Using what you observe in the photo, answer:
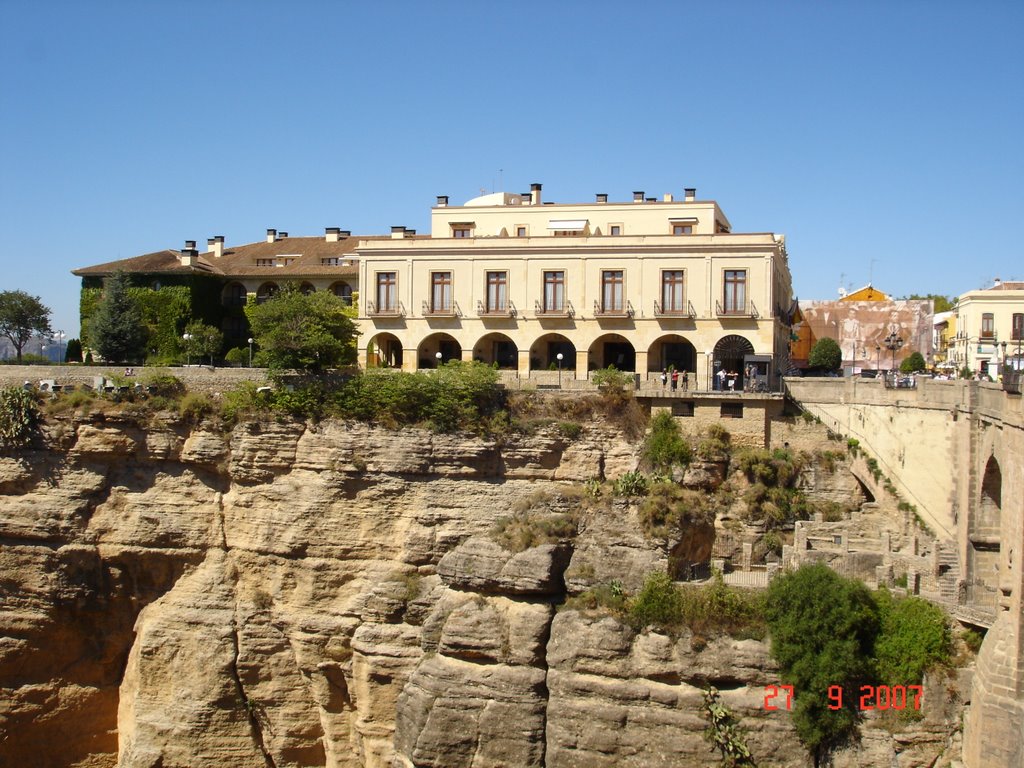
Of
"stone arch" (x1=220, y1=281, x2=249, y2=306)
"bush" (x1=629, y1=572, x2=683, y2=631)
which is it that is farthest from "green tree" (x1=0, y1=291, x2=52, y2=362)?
"bush" (x1=629, y1=572, x2=683, y2=631)

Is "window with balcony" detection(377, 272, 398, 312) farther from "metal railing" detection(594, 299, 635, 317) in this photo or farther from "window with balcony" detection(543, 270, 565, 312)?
"metal railing" detection(594, 299, 635, 317)

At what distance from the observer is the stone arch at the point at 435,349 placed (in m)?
35.5

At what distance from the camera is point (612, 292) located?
33438 millimetres

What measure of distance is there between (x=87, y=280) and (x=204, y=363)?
6.79 m

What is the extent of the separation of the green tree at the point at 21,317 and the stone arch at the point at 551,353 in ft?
77.7

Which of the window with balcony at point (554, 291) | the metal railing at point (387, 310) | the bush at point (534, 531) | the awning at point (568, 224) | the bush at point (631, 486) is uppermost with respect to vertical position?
the awning at point (568, 224)

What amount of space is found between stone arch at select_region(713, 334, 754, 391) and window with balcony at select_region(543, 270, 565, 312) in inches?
210

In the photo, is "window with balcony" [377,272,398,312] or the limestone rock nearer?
the limestone rock

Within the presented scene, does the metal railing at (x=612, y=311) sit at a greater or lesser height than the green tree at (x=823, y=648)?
greater

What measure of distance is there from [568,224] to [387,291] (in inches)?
273

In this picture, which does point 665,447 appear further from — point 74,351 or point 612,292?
point 74,351

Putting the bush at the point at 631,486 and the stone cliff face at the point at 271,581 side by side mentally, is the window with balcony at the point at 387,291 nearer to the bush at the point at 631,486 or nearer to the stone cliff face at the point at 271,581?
the stone cliff face at the point at 271,581

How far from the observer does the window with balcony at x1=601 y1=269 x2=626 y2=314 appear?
33312mm

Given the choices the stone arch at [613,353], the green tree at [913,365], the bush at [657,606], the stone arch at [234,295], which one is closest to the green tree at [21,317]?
the stone arch at [234,295]
